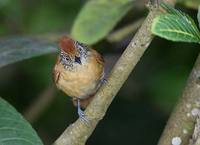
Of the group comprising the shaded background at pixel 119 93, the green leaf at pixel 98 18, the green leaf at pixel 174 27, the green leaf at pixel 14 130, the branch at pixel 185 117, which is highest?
the green leaf at pixel 174 27

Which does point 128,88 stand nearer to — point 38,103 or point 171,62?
point 171,62

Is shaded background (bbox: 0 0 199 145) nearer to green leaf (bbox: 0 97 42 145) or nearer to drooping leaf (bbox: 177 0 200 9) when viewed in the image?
drooping leaf (bbox: 177 0 200 9)

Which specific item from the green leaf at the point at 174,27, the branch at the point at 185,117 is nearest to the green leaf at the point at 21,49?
the branch at the point at 185,117

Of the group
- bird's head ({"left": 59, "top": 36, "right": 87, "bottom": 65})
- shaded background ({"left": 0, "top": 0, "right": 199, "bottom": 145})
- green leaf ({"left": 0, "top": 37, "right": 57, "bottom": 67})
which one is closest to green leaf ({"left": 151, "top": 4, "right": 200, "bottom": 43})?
green leaf ({"left": 0, "top": 37, "right": 57, "bottom": 67})

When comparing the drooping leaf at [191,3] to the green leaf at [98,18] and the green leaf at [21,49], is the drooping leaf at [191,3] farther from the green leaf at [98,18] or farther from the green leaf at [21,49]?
the green leaf at [21,49]

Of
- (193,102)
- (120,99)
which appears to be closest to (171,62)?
(120,99)

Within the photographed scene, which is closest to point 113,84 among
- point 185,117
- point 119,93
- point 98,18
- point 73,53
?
point 185,117

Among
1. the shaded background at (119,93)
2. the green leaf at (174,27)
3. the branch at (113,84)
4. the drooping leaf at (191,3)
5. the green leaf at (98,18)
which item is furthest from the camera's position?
the shaded background at (119,93)

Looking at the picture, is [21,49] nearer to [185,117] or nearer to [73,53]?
[73,53]
